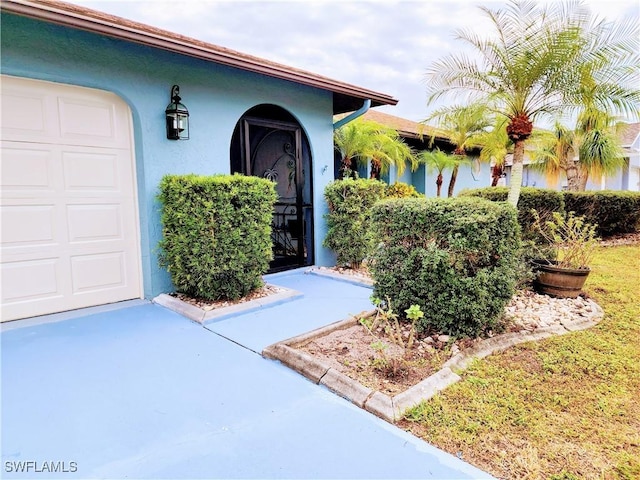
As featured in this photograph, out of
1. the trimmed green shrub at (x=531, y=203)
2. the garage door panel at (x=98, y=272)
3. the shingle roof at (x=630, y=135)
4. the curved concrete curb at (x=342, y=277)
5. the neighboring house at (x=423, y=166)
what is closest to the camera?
the garage door panel at (x=98, y=272)

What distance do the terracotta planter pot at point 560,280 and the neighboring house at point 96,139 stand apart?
4.48 meters

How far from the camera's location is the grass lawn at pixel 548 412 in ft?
7.32

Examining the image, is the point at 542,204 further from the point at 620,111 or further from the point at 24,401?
the point at 24,401

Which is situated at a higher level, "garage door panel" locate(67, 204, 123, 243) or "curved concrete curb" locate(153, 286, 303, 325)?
"garage door panel" locate(67, 204, 123, 243)

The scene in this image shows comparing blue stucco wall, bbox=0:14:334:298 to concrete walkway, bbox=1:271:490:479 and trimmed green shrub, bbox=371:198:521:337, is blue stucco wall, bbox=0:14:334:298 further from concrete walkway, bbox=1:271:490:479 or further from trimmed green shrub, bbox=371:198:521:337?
trimmed green shrub, bbox=371:198:521:337

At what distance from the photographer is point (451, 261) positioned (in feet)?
12.0

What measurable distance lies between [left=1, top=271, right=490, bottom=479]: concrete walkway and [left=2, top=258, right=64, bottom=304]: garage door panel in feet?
1.64

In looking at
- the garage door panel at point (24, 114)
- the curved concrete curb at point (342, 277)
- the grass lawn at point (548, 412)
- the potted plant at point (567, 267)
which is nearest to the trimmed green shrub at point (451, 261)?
the grass lawn at point (548, 412)

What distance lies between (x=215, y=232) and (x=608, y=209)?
38.6 feet

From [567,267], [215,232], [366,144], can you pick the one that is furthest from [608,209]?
[215,232]

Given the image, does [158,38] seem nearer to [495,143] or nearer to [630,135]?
[495,143]

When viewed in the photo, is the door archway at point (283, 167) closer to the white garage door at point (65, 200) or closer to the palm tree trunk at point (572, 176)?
the white garage door at point (65, 200)

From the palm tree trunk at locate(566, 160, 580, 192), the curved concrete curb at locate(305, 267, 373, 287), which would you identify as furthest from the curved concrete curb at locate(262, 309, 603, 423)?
the palm tree trunk at locate(566, 160, 580, 192)

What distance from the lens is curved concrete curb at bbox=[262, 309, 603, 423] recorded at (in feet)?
9.04
